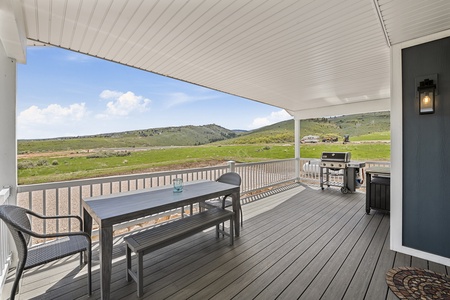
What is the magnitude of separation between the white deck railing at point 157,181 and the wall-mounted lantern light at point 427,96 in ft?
10.9

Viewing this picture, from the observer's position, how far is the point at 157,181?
378 cm

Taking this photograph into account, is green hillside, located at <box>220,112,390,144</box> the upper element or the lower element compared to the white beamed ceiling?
lower

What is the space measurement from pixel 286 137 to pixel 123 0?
34.0ft

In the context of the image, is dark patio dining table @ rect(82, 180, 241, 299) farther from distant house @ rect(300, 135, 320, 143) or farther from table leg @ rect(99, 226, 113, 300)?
distant house @ rect(300, 135, 320, 143)

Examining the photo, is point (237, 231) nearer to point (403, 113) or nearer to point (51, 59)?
point (403, 113)

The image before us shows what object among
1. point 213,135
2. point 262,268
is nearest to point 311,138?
point 213,135

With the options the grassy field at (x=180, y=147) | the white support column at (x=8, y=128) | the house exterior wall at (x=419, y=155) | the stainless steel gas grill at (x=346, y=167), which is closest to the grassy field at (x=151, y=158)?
the grassy field at (x=180, y=147)

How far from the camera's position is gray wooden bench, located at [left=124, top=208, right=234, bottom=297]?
1911 mm

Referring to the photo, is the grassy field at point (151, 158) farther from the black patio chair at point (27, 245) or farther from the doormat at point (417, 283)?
the doormat at point (417, 283)

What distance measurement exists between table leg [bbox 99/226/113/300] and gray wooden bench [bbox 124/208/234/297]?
0.73 ft

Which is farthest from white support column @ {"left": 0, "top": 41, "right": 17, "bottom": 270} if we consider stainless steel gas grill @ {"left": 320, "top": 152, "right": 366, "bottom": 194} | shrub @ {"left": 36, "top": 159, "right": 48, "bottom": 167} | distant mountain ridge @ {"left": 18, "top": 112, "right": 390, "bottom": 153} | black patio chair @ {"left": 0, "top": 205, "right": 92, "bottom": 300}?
stainless steel gas grill @ {"left": 320, "top": 152, "right": 366, "bottom": 194}

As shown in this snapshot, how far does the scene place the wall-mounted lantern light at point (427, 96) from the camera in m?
2.39

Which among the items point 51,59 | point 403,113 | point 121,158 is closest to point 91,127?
point 121,158

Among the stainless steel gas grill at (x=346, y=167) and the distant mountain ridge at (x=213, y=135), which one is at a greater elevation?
the distant mountain ridge at (x=213, y=135)
